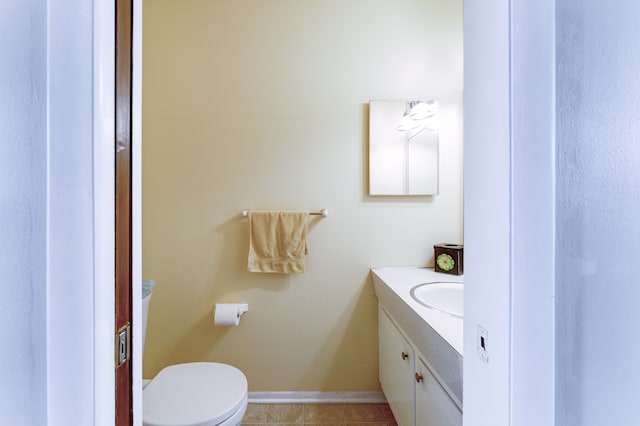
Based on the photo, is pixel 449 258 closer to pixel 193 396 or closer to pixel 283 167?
pixel 283 167

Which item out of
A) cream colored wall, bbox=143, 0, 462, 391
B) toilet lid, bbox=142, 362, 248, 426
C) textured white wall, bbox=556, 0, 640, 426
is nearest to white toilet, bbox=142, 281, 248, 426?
toilet lid, bbox=142, 362, 248, 426

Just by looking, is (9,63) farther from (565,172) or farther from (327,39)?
(327,39)

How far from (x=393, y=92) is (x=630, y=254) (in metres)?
1.50

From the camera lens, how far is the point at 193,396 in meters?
1.14

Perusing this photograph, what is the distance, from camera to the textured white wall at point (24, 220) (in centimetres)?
40

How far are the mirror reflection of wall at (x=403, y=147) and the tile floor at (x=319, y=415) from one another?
4.16 ft

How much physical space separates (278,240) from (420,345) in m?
0.91

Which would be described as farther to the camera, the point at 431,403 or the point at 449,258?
the point at 449,258

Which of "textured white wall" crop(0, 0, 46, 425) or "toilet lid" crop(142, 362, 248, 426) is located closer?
"textured white wall" crop(0, 0, 46, 425)

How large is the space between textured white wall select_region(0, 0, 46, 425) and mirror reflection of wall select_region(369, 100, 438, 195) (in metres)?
1.45

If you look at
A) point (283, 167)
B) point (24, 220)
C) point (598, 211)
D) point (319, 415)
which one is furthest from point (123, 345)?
point (319, 415)

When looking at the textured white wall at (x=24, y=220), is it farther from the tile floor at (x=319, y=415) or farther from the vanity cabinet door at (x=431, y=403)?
the tile floor at (x=319, y=415)

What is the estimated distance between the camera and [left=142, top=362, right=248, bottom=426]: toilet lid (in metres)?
1.03

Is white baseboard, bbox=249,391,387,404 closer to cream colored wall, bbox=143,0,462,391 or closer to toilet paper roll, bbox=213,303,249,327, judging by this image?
cream colored wall, bbox=143,0,462,391
